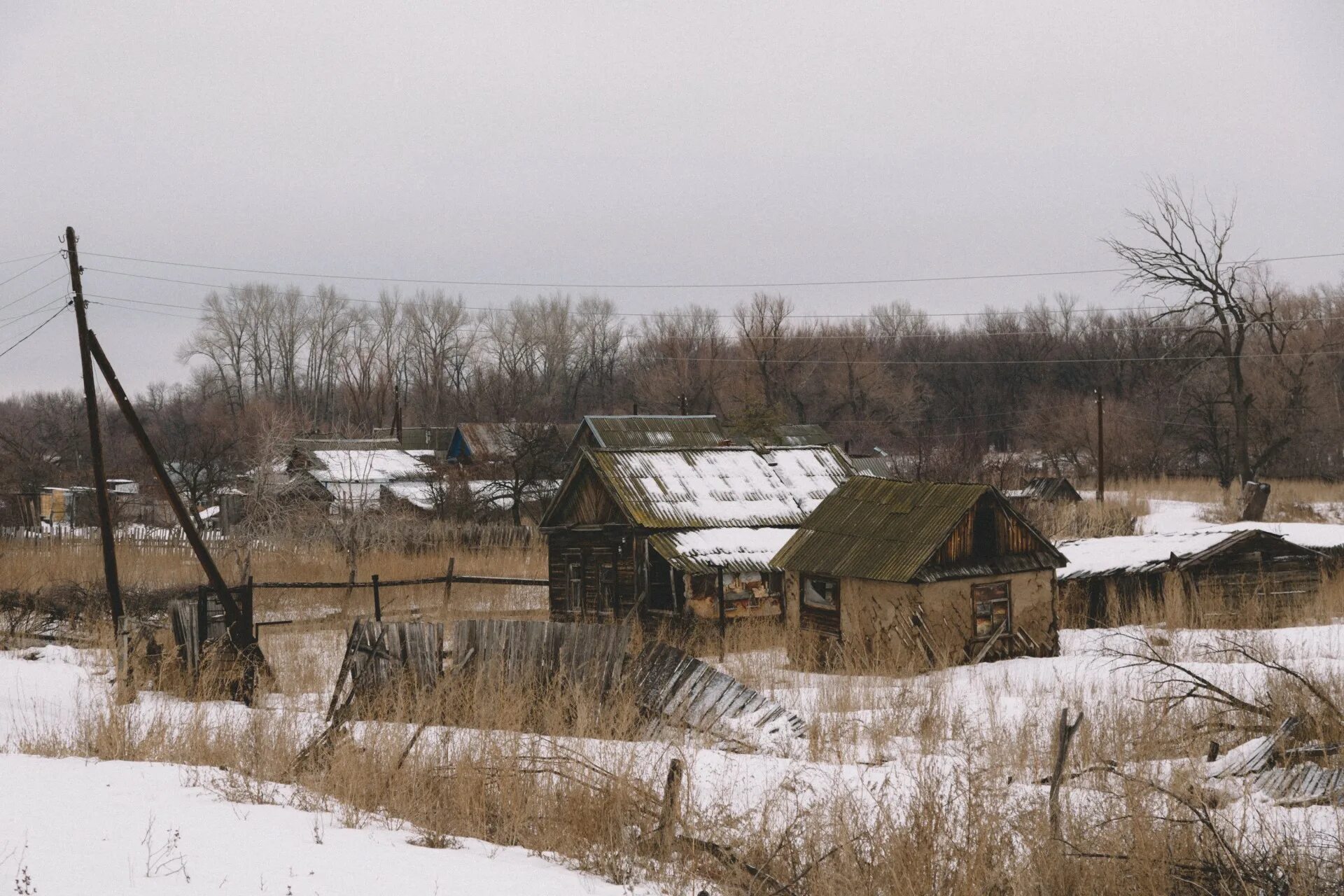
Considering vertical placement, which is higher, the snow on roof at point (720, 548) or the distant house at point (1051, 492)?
the snow on roof at point (720, 548)

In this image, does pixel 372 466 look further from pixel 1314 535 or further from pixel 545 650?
pixel 545 650

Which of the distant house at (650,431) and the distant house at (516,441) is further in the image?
the distant house at (516,441)

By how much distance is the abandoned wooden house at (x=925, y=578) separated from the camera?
1634 centimetres

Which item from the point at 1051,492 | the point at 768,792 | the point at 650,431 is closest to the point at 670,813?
the point at 768,792

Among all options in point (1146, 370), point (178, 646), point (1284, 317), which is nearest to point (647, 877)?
point (178, 646)

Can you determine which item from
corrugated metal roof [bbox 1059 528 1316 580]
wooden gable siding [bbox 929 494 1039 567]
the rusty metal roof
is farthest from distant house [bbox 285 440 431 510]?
wooden gable siding [bbox 929 494 1039 567]

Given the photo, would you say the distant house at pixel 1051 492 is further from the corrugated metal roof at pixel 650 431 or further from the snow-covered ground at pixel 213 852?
the snow-covered ground at pixel 213 852

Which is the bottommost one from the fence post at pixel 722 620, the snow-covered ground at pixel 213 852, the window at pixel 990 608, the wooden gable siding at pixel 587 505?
the fence post at pixel 722 620

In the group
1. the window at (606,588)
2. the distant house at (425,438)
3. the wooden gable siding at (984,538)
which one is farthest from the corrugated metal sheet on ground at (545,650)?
the distant house at (425,438)

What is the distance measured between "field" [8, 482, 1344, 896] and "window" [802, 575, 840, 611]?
4.48 metres

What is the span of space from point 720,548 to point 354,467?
29.9 m

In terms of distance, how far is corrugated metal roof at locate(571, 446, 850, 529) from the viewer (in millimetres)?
22031

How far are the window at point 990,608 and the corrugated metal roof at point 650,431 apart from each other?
2292 cm

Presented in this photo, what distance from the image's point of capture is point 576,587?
23.8 meters
